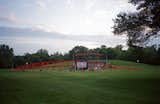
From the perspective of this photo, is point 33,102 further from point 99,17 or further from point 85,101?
point 99,17

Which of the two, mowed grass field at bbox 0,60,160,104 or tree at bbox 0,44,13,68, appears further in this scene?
tree at bbox 0,44,13,68

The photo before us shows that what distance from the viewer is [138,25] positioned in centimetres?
2058

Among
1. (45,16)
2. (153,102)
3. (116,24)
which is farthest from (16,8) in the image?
(153,102)

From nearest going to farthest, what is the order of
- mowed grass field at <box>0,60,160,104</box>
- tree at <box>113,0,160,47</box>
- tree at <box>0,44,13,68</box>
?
mowed grass field at <box>0,60,160,104</box>, tree at <box>113,0,160,47</box>, tree at <box>0,44,13,68</box>

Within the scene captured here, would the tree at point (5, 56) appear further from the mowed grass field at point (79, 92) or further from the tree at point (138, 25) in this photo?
the mowed grass field at point (79, 92)

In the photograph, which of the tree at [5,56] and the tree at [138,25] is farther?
the tree at [5,56]

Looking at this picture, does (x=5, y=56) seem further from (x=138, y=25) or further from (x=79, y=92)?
(x=79, y=92)

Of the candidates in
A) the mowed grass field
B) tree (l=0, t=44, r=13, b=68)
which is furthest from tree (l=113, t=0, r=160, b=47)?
tree (l=0, t=44, r=13, b=68)

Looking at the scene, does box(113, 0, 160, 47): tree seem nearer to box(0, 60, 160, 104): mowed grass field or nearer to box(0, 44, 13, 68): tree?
box(0, 60, 160, 104): mowed grass field

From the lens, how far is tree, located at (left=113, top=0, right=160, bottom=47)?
19938 millimetres

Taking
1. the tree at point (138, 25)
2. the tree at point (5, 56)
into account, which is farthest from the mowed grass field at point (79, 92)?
the tree at point (5, 56)

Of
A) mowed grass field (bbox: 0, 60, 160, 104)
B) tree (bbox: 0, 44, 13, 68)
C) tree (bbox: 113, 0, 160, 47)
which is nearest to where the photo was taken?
mowed grass field (bbox: 0, 60, 160, 104)

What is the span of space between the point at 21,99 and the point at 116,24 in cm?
1397

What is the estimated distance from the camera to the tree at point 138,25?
19938mm
